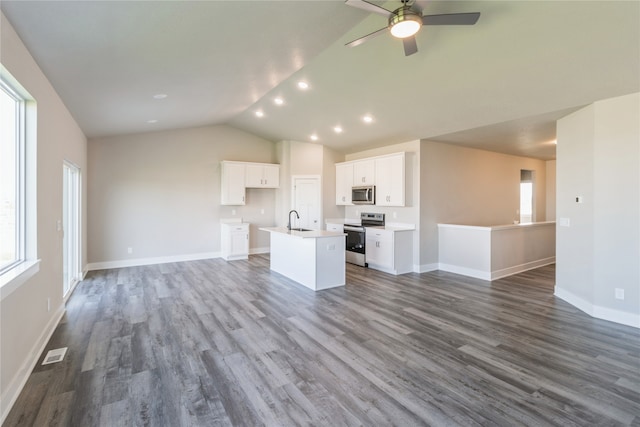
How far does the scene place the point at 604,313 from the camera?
3.64 meters

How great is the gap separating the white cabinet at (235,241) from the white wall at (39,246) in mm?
3399

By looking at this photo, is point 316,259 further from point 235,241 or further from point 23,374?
point 23,374

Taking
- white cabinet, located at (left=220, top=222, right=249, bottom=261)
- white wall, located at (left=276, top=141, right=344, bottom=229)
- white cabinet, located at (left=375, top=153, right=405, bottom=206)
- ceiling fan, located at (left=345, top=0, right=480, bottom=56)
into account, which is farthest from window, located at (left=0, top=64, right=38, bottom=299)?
white wall, located at (left=276, top=141, right=344, bottom=229)

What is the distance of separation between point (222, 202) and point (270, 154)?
1.88m

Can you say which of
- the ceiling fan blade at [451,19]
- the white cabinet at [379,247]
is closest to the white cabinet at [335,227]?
the white cabinet at [379,247]

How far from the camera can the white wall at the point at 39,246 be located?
2.07m

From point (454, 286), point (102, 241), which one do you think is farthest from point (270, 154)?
point (454, 286)

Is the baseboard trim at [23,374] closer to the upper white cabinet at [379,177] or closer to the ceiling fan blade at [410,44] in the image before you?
the ceiling fan blade at [410,44]

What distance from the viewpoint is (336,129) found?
6383 millimetres

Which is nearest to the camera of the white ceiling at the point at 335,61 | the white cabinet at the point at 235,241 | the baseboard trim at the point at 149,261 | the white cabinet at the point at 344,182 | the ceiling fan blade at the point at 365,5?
the ceiling fan blade at the point at 365,5

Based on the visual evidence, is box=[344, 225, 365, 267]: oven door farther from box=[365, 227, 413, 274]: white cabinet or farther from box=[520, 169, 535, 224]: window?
box=[520, 169, 535, 224]: window

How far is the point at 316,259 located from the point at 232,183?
11.6 ft

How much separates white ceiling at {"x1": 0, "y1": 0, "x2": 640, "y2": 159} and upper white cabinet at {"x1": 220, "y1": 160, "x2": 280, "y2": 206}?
1.84m

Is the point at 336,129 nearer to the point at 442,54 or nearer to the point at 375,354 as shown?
the point at 442,54
